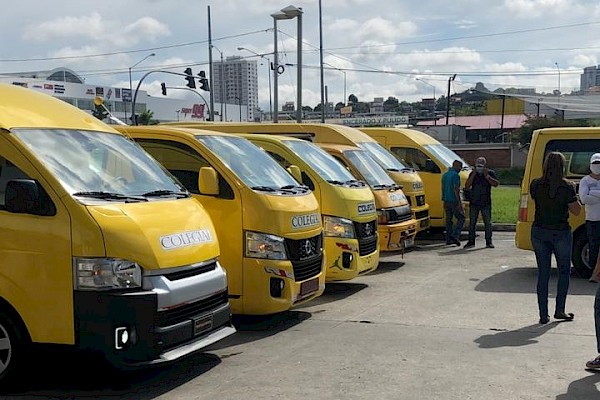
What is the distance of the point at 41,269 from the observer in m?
5.35

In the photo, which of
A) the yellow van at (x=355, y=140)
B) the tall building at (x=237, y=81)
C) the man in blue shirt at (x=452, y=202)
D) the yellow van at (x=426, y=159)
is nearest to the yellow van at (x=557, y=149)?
the yellow van at (x=355, y=140)

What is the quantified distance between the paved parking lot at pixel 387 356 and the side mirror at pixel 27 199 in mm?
1183

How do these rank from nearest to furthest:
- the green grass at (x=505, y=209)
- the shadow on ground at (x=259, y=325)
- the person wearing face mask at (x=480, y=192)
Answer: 1. the shadow on ground at (x=259, y=325)
2. the person wearing face mask at (x=480, y=192)
3. the green grass at (x=505, y=209)

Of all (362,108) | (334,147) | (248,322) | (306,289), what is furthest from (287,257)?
(362,108)

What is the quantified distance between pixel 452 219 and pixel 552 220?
717cm

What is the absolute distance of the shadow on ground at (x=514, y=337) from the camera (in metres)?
6.91

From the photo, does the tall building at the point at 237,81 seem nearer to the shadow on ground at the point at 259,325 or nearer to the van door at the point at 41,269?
the shadow on ground at the point at 259,325

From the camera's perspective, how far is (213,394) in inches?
218

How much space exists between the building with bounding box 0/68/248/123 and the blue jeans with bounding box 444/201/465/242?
53.3 metres

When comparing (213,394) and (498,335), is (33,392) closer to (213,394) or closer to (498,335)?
(213,394)

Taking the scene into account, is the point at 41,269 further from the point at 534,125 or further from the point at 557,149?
the point at 534,125

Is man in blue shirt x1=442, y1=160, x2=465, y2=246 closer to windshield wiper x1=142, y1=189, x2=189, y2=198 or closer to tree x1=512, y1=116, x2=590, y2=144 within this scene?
windshield wiper x1=142, y1=189, x2=189, y2=198

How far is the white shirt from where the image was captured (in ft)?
29.5

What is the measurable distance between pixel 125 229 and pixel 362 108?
4433 inches
